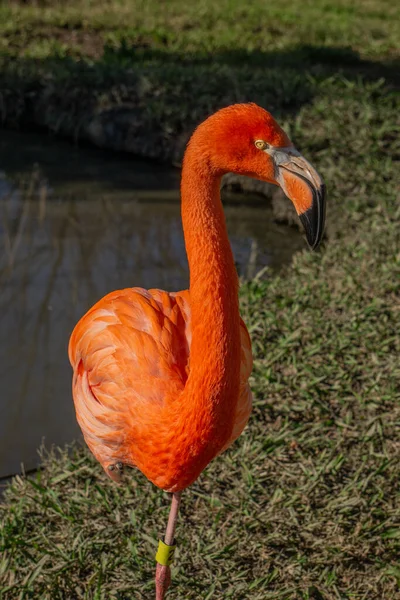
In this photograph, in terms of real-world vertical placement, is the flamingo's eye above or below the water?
above

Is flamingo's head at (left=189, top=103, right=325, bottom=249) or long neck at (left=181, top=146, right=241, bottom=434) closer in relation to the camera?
flamingo's head at (left=189, top=103, right=325, bottom=249)

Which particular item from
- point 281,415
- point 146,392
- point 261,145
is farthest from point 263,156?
point 281,415

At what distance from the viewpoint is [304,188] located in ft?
6.57

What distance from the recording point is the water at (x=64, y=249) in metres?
4.01

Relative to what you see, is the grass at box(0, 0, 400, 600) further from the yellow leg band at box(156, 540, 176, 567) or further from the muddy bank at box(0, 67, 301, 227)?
the yellow leg band at box(156, 540, 176, 567)

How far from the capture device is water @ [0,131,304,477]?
13.1ft

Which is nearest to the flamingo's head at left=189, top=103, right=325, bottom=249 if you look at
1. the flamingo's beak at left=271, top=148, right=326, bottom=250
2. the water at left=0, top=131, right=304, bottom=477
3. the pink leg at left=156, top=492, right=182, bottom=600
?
the flamingo's beak at left=271, top=148, right=326, bottom=250

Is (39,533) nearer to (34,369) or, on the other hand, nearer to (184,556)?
(184,556)

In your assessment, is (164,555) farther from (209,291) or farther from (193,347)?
(209,291)

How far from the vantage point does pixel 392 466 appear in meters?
3.32

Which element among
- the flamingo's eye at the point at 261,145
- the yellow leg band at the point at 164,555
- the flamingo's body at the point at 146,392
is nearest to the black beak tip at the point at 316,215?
the flamingo's eye at the point at 261,145

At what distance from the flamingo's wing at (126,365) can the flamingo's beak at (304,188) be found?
0.73 m

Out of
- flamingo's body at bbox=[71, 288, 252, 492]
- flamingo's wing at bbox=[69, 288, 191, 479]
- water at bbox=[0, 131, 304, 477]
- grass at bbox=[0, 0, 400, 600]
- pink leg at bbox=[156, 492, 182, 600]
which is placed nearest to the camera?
flamingo's body at bbox=[71, 288, 252, 492]

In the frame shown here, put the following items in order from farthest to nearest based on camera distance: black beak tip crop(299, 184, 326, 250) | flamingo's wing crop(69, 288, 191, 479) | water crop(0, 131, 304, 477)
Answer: water crop(0, 131, 304, 477), flamingo's wing crop(69, 288, 191, 479), black beak tip crop(299, 184, 326, 250)
